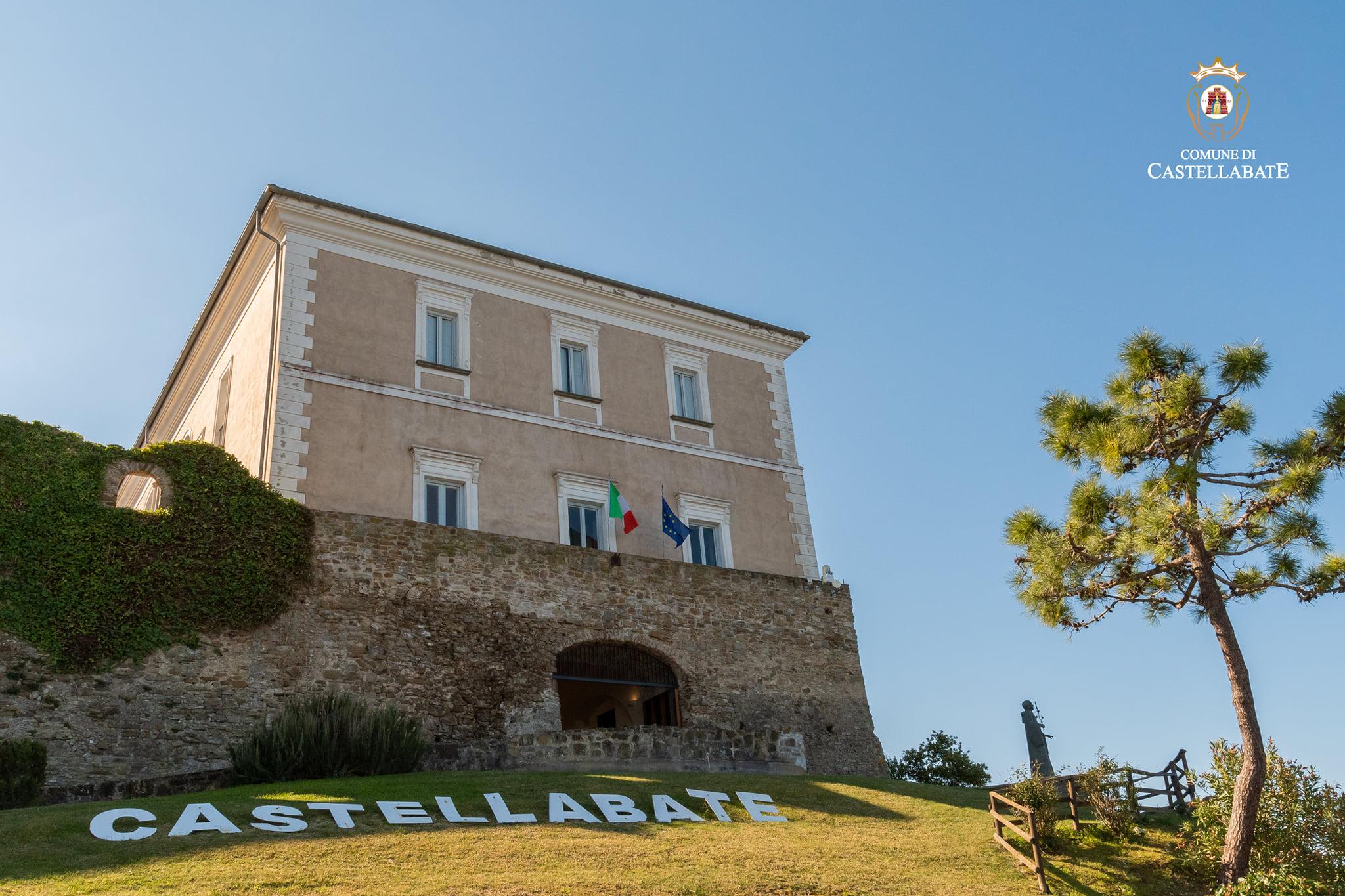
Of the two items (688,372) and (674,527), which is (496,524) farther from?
(688,372)

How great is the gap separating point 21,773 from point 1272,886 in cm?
1500

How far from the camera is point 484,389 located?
24.5 meters

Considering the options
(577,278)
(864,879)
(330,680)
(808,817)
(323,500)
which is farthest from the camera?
(577,278)

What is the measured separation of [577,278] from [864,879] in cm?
1616

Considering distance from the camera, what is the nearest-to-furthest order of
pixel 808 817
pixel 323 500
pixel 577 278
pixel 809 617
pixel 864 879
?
pixel 864 879 → pixel 808 817 → pixel 323 500 → pixel 809 617 → pixel 577 278

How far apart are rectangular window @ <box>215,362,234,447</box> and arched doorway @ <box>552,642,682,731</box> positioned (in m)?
8.96

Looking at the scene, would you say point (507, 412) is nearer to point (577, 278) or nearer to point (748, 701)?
point (577, 278)

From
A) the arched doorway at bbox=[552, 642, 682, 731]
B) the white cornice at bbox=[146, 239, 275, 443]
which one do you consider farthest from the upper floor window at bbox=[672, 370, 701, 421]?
the white cornice at bbox=[146, 239, 275, 443]

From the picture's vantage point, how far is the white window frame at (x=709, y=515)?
1005 inches

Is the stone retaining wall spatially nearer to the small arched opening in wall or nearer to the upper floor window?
the small arched opening in wall

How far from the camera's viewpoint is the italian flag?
78.8 ft

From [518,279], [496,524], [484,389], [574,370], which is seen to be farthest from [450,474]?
[518,279]

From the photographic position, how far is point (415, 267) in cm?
2497

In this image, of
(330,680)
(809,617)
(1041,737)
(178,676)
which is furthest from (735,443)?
(178,676)
